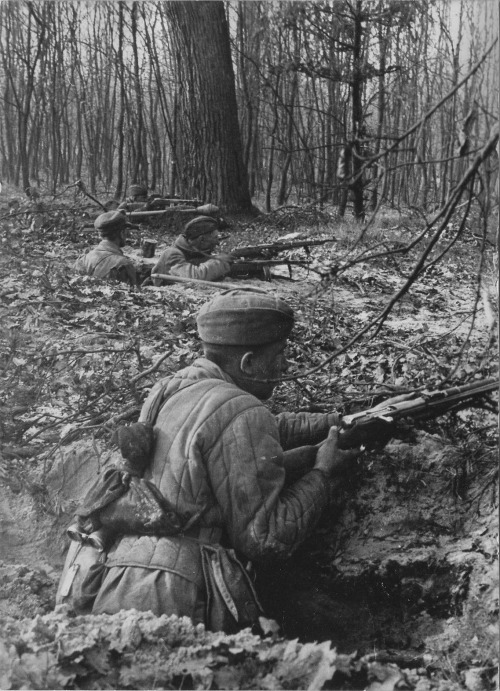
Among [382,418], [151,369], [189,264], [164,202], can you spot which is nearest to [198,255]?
[189,264]

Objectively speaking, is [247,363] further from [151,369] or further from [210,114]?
[210,114]

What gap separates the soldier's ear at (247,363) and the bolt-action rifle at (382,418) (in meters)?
0.44

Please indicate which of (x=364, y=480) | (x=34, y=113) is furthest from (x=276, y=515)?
(x=34, y=113)

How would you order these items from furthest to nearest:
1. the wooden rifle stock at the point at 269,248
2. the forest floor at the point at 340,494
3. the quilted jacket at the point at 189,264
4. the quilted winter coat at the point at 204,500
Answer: the quilted jacket at the point at 189,264, the wooden rifle stock at the point at 269,248, the quilted winter coat at the point at 204,500, the forest floor at the point at 340,494

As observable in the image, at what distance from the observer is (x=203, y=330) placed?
11.4 feet

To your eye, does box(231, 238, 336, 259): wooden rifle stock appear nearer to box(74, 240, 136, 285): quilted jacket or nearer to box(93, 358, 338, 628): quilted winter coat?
box(74, 240, 136, 285): quilted jacket

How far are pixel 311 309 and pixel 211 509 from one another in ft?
5.51

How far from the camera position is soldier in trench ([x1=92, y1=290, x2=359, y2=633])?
9.91 ft

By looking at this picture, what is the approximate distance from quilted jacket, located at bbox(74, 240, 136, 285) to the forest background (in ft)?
0.39

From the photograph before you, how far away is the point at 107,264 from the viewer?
17.0 ft

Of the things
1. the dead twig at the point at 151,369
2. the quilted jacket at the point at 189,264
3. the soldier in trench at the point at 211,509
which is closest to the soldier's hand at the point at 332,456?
the soldier in trench at the point at 211,509

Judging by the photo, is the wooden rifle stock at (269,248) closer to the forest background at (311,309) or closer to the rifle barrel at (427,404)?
the forest background at (311,309)

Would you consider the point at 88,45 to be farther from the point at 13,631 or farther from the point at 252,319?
the point at 13,631

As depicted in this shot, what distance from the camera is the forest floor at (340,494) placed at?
279cm
